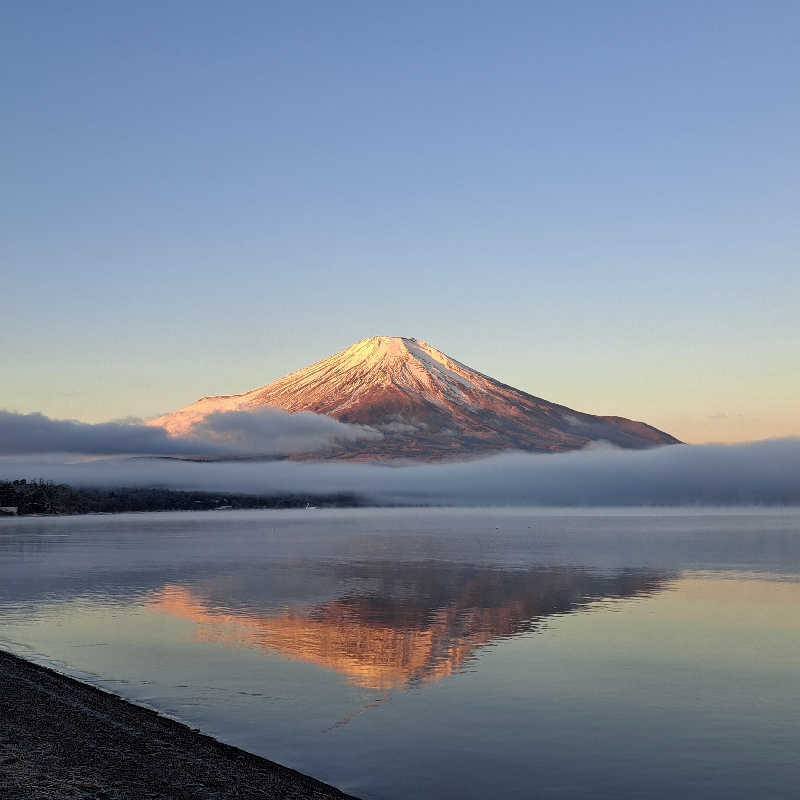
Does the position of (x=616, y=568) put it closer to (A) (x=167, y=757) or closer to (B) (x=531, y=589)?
(B) (x=531, y=589)

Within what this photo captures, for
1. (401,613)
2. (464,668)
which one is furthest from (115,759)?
(401,613)

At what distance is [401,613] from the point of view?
38125mm

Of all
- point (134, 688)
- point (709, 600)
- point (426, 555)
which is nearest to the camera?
point (134, 688)

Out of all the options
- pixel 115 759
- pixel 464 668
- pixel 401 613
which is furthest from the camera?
pixel 401 613

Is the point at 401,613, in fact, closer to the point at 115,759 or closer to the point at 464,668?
the point at 464,668

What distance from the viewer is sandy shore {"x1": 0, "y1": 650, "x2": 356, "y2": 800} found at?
47.9ft

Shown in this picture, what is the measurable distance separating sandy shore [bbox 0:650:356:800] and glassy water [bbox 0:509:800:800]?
1012mm

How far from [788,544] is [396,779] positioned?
281ft

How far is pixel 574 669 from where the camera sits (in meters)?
26.2

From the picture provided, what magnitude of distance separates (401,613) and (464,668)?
12201mm

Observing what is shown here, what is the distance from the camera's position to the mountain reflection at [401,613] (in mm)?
27688

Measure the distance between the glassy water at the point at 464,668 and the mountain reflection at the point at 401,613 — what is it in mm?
149

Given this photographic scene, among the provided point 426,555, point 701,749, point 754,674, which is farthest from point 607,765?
point 426,555

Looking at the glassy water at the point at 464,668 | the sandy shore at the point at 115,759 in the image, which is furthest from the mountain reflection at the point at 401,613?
the sandy shore at the point at 115,759
